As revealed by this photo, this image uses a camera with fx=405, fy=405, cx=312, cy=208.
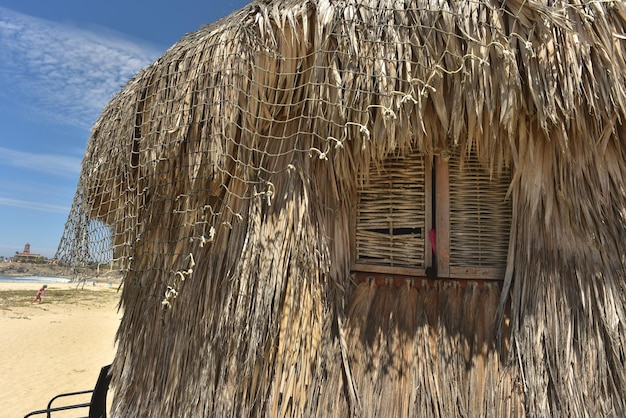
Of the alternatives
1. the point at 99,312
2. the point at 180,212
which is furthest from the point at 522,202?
the point at 99,312

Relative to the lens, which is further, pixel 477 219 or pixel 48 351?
pixel 48 351

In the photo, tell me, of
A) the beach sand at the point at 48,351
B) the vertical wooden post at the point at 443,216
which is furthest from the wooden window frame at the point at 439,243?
the beach sand at the point at 48,351

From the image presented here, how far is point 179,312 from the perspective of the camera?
8.30 feet

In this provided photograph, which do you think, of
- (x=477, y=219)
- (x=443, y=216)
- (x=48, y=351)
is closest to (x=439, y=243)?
(x=443, y=216)

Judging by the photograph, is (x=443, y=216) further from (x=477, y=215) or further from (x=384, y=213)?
(x=384, y=213)

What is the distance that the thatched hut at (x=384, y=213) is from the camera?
2.21 metres

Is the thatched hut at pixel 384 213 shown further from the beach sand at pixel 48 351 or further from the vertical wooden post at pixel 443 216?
the beach sand at pixel 48 351

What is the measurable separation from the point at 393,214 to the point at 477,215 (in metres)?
0.53

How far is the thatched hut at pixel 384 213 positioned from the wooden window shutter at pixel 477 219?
13mm

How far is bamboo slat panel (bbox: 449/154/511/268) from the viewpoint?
2566 millimetres

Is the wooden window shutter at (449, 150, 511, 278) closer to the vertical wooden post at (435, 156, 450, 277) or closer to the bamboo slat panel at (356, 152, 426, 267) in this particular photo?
the vertical wooden post at (435, 156, 450, 277)

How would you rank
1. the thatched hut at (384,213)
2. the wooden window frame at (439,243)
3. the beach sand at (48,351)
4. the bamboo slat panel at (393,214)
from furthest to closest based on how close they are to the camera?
the beach sand at (48,351) < the bamboo slat panel at (393,214) < the wooden window frame at (439,243) < the thatched hut at (384,213)

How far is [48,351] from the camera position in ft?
36.3

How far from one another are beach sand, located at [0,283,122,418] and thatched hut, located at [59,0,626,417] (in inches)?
45.0
